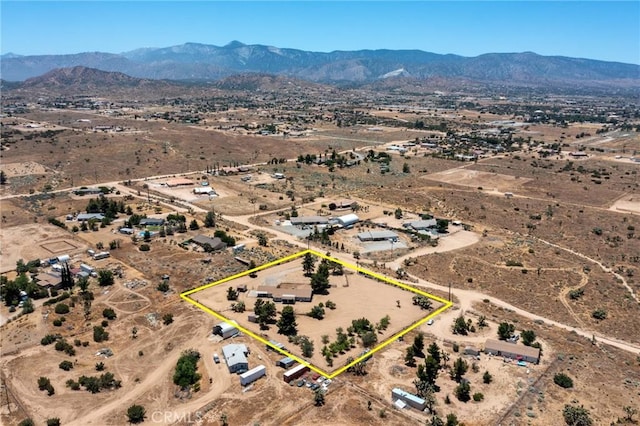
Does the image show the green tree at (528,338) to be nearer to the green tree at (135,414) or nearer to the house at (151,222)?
the green tree at (135,414)

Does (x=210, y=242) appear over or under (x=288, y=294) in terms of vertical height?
over

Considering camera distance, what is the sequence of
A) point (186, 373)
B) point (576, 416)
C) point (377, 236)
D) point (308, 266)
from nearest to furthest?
1. point (576, 416)
2. point (186, 373)
3. point (308, 266)
4. point (377, 236)

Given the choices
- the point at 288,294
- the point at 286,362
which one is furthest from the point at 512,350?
the point at 288,294

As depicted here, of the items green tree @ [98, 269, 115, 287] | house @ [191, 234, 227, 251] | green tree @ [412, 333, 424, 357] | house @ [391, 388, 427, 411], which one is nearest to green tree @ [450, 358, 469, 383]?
green tree @ [412, 333, 424, 357]

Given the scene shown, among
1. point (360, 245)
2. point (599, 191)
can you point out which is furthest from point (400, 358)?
point (599, 191)

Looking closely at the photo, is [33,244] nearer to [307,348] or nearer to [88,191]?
[88,191]

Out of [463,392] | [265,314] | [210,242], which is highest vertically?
[210,242]

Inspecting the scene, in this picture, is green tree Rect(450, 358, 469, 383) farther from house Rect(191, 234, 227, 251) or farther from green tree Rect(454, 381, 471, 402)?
house Rect(191, 234, 227, 251)
